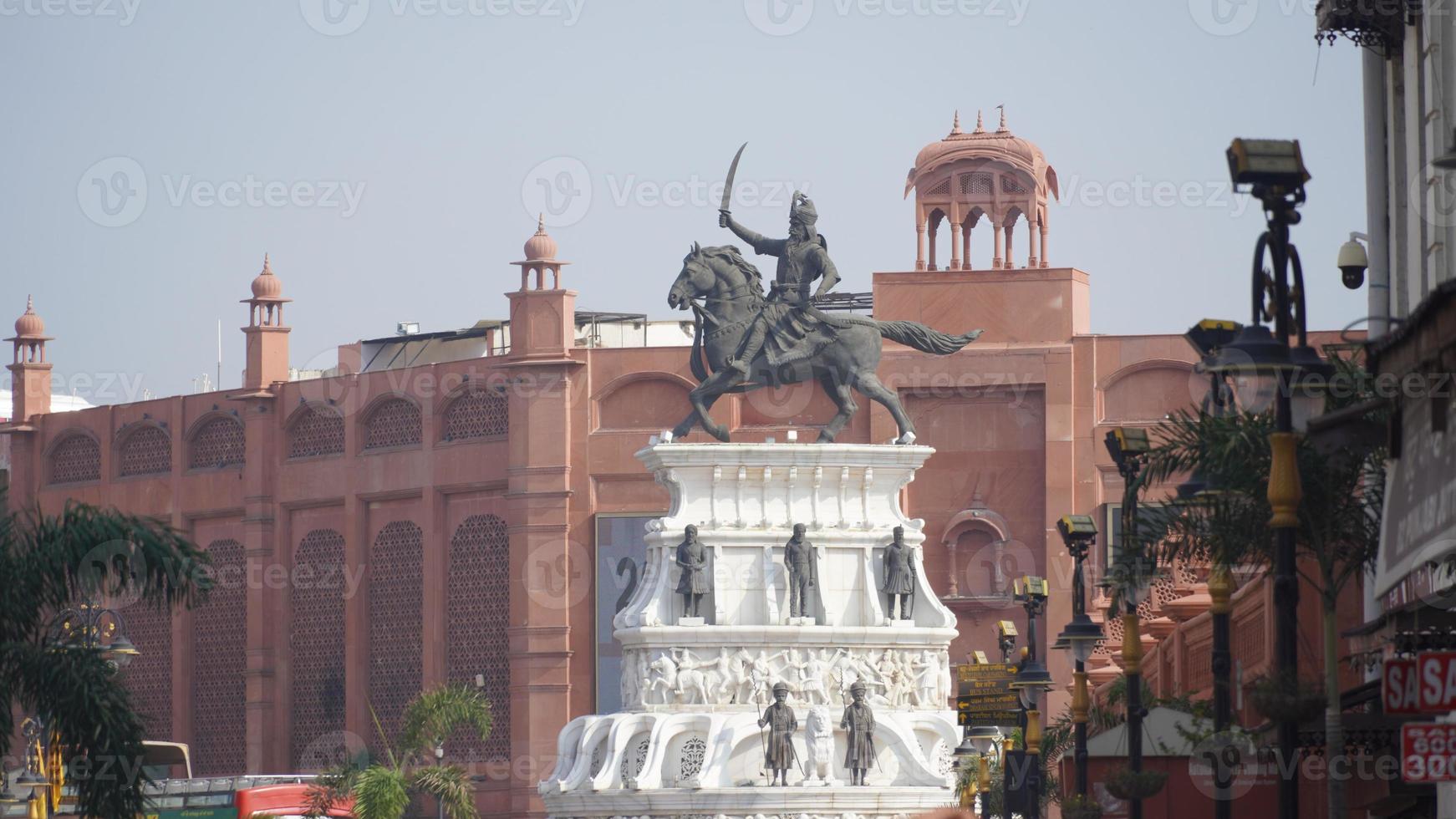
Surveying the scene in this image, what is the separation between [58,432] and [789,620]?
41017mm

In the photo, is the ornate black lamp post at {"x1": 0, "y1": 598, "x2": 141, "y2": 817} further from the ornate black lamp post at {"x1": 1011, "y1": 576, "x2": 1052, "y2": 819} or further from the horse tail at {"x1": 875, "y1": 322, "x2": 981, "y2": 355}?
the horse tail at {"x1": 875, "y1": 322, "x2": 981, "y2": 355}

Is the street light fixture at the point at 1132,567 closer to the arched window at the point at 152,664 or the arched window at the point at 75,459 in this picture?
the arched window at the point at 152,664

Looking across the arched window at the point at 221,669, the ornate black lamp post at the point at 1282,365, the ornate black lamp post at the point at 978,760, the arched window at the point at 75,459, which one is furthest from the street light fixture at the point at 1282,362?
the arched window at the point at 75,459

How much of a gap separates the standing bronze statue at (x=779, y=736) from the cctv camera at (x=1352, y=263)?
2316cm

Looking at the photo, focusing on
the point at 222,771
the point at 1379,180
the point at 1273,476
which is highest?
the point at 1379,180

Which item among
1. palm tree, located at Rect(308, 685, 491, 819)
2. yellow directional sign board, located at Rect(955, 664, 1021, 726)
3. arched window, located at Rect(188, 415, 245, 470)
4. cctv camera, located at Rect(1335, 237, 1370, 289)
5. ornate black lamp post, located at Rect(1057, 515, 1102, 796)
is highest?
arched window, located at Rect(188, 415, 245, 470)

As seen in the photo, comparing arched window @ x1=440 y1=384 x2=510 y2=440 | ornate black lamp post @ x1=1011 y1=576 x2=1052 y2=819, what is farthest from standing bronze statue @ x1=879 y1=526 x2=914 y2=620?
arched window @ x1=440 y1=384 x2=510 y2=440

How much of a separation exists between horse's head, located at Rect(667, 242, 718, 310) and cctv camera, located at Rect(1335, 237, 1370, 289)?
28.0m

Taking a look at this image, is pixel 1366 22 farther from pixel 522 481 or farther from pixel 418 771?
pixel 522 481

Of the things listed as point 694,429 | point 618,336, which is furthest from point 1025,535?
point 618,336

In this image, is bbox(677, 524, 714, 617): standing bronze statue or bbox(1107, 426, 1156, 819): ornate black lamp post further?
bbox(677, 524, 714, 617): standing bronze statue

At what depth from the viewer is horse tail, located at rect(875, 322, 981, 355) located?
5941 centimetres

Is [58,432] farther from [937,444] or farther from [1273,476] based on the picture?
[1273,476]

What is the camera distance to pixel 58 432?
8925 cm
